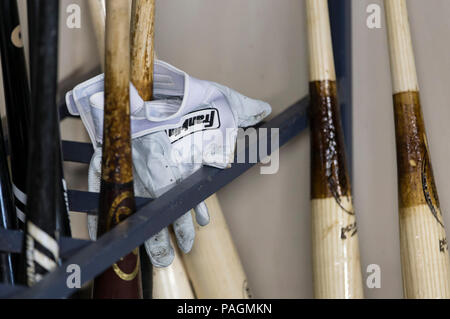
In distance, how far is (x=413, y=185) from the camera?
29.9 inches

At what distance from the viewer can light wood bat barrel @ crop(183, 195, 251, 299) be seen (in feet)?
2.79

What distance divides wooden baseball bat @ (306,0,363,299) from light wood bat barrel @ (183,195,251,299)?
0.12 metres

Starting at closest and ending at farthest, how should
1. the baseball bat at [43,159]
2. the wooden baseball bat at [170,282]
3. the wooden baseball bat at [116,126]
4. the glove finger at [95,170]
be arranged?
the baseball bat at [43,159], the wooden baseball bat at [116,126], the glove finger at [95,170], the wooden baseball bat at [170,282]

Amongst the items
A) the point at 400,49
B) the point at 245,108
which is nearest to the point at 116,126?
the point at 245,108

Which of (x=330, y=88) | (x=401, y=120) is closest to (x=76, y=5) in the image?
(x=330, y=88)

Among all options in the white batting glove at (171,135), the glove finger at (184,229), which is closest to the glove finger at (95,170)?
the white batting glove at (171,135)

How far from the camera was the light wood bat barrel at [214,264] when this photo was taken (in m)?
0.85

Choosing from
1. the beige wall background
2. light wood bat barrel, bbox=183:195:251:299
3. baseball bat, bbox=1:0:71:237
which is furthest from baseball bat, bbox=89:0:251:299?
baseball bat, bbox=1:0:71:237

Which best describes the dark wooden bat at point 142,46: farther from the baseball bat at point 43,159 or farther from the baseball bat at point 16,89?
the baseball bat at point 43,159

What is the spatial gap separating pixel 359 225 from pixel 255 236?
18 centimetres

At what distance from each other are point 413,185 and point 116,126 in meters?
0.37

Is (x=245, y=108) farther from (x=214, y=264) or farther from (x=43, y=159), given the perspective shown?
(x=43, y=159)

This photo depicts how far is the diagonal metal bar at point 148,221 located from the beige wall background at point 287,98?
0.11 metres
